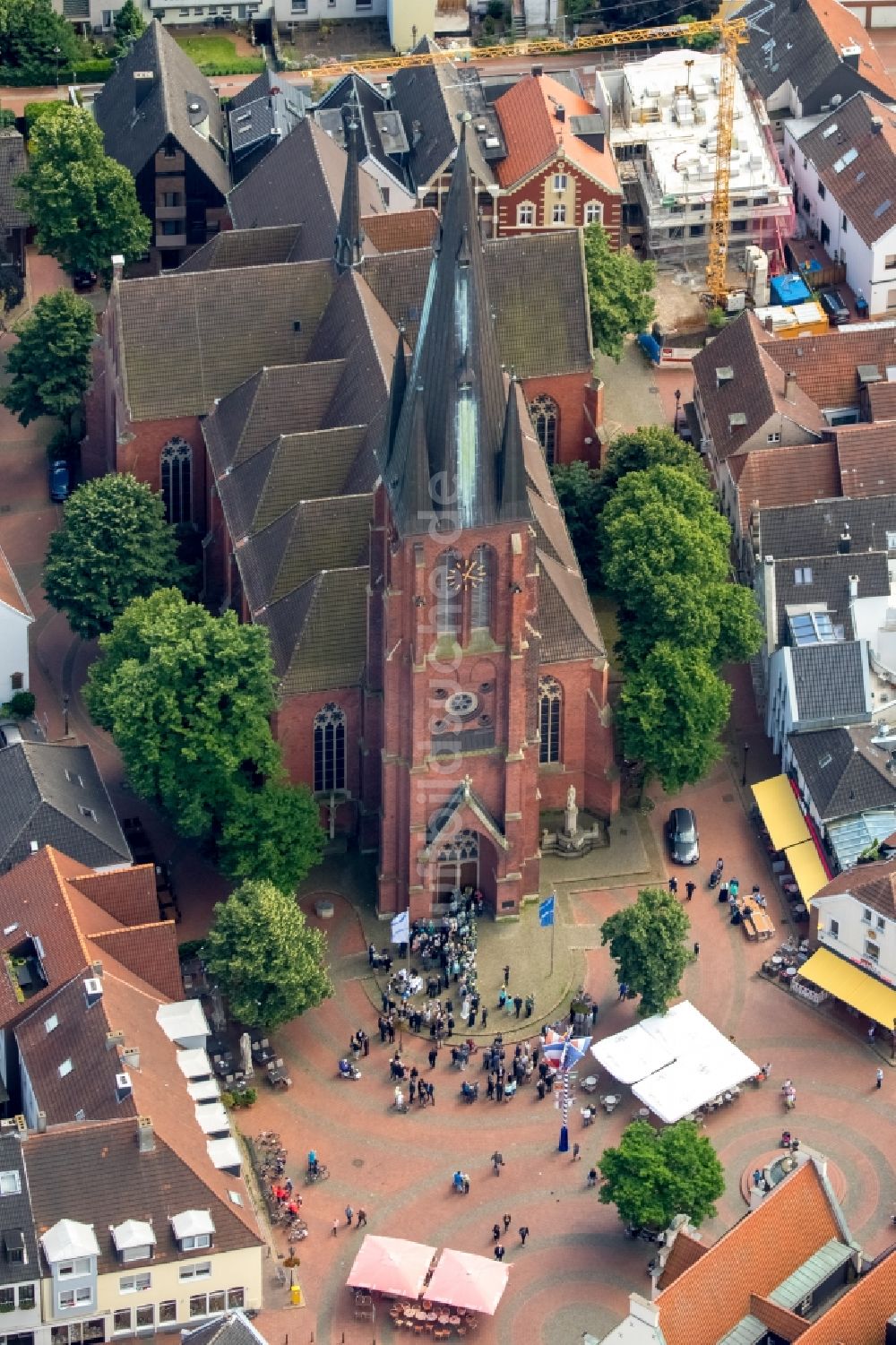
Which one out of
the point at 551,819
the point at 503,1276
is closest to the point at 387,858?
the point at 551,819

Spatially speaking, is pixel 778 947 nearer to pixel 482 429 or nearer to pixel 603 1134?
pixel 603 1134

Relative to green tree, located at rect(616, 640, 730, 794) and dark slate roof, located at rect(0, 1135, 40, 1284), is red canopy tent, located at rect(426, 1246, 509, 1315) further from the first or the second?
green tree, located at rect(616, 640, 730, 794)

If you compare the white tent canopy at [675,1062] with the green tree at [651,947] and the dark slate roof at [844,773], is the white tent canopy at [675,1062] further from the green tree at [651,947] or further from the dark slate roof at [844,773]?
the dark slate roof at [844,773]

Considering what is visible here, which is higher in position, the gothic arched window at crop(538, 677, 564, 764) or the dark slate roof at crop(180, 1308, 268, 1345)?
the gothic arched window at crop(538, 677, 564, 764)

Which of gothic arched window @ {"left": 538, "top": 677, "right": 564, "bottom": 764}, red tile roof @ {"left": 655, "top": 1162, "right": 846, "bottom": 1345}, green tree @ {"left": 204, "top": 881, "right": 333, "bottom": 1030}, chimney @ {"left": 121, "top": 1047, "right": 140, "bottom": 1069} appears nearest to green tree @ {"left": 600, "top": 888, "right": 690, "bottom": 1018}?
gothic arched window @ {"left": 538, "top": 677, "right": 564, "bottom": 764}

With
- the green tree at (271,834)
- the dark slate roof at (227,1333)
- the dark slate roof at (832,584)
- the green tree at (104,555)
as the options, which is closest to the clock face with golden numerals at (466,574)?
the green tree at (271,834)
